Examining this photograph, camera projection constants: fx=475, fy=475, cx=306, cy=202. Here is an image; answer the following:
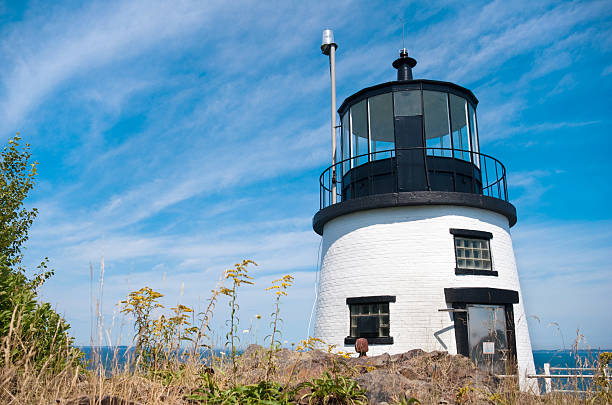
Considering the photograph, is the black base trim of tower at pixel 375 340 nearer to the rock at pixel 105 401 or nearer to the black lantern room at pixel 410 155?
the black lantern room at pixel 410 155

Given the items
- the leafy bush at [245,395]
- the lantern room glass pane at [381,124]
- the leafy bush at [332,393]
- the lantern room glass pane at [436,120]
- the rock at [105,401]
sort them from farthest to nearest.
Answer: the lantern room glass pane at [381,124]
the lantern room glass pane at [436,120]
the leafy bush at [332,393]
the leafy bush at [245,395]
the rock at [105,401]

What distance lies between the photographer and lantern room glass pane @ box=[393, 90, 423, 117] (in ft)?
44.5

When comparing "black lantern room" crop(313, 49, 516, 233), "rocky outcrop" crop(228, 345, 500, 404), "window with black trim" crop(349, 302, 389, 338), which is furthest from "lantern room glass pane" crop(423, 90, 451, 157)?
"rocky outcrop" crop(228, 345, 500, 404)

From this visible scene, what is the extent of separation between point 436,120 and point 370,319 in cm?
682

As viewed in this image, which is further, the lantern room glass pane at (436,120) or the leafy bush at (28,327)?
the lantern room glass pane at (436,120)

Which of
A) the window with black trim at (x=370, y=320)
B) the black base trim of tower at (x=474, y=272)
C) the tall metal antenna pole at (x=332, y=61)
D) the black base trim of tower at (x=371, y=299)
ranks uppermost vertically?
the tall metal antenna pole at (x=332, y=61)

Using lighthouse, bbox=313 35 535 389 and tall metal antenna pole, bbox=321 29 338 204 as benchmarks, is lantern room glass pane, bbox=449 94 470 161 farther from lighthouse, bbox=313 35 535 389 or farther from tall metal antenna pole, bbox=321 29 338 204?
tall metal antenna pole, bbox=321 29 338 204

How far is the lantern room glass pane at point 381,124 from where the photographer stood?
14.1 m

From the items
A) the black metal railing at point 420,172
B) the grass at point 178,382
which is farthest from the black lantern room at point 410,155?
the grass at point 178,382

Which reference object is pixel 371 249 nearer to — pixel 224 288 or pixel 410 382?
pixel 410 382

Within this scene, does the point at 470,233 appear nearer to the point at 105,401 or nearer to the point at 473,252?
the point at 473,252

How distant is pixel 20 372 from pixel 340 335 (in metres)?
8.58

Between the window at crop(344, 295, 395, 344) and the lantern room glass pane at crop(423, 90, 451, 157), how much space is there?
462cm

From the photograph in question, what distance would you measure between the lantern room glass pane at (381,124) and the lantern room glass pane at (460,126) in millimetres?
1830
